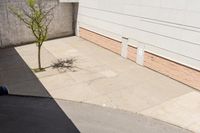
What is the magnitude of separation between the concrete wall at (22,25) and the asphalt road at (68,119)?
10.2 meters

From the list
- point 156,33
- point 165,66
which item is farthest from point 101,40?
Answer: point 165,66

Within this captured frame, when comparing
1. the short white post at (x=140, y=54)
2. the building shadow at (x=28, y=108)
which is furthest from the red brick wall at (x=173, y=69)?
the building shadow at (x=28, y=108)

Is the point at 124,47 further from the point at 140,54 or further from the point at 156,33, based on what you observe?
the point at 156,33

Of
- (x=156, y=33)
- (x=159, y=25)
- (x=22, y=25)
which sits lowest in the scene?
(x=22, y=25)

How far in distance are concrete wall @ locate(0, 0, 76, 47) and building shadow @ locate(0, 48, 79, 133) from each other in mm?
5859

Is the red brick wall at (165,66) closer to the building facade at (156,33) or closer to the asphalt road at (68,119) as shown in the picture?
the building facade at (156,33)

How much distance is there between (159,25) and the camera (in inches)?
529

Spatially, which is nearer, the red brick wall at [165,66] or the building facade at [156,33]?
the building facade at [156,33]

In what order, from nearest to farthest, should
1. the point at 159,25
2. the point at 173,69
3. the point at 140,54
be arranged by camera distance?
the point at 173,69, the point at 159,25, the point at 140,54

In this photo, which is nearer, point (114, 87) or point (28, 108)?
point (28, 108)

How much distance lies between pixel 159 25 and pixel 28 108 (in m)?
8.04

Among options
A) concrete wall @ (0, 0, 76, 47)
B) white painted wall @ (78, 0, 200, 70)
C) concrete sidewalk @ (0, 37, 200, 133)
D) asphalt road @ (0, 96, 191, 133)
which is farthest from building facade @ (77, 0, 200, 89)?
asphalt road @ (0, 96, 191, 133)

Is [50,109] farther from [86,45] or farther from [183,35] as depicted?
[86,45]

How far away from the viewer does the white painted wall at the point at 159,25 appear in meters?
11.7
